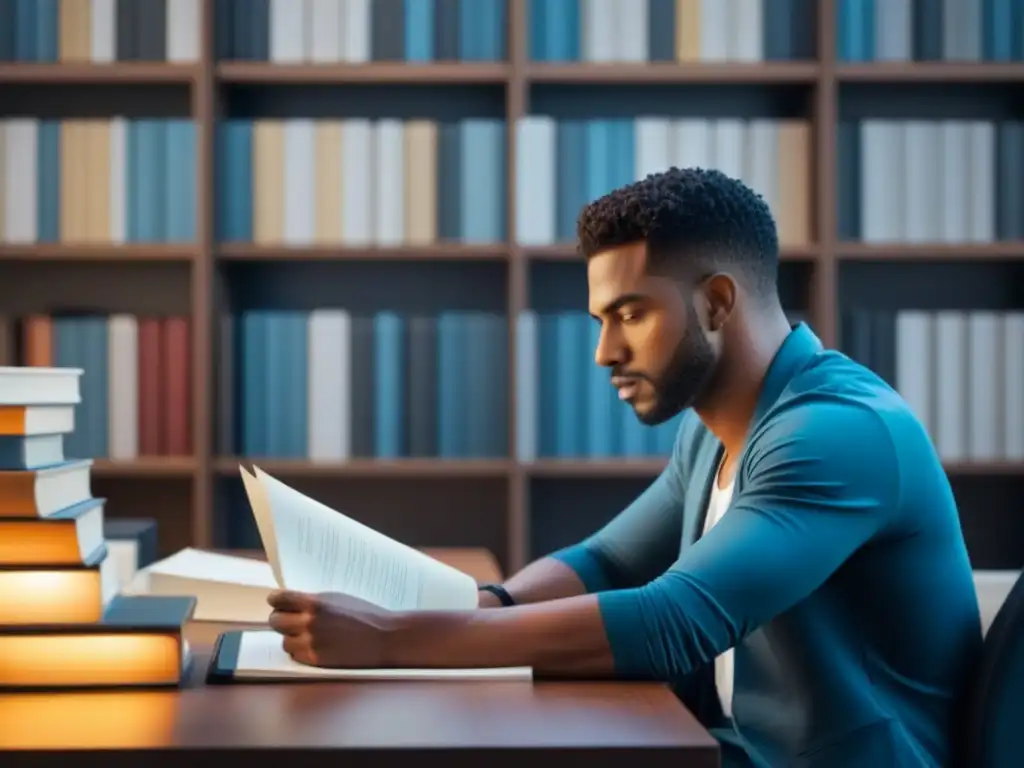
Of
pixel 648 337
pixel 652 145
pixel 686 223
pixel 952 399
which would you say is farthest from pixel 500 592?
pixel 952 399

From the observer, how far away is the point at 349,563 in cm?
109

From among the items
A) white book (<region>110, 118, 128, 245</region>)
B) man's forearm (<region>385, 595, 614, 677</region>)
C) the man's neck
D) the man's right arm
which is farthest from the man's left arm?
white book (<region>110, 118, 128, 245</region>)

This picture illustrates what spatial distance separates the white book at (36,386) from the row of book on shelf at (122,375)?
1.53m

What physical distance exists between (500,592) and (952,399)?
5.35ft

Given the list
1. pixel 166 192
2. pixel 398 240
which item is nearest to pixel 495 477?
pixel 398 240

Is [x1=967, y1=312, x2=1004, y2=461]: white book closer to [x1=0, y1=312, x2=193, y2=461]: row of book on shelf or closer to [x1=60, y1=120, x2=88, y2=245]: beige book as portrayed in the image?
[x1=0, y1=312, x2=193, y2=461]: row of book on shelf

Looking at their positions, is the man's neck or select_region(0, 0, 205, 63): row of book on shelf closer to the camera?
the man's neck

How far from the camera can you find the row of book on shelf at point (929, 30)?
2607 millimetres

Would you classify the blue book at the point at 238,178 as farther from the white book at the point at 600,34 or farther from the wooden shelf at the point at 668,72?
the white book at the point at 600,34

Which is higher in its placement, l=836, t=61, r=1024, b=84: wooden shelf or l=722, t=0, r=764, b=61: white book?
l=722, t=0, r=764, b=61: white book

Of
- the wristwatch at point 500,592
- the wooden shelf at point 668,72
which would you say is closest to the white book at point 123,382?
the wooden shelf at point 668,72

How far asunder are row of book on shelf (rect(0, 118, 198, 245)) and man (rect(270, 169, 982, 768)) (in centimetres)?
159

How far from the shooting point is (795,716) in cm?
115

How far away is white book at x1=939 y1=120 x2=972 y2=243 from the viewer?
2.61 metres
